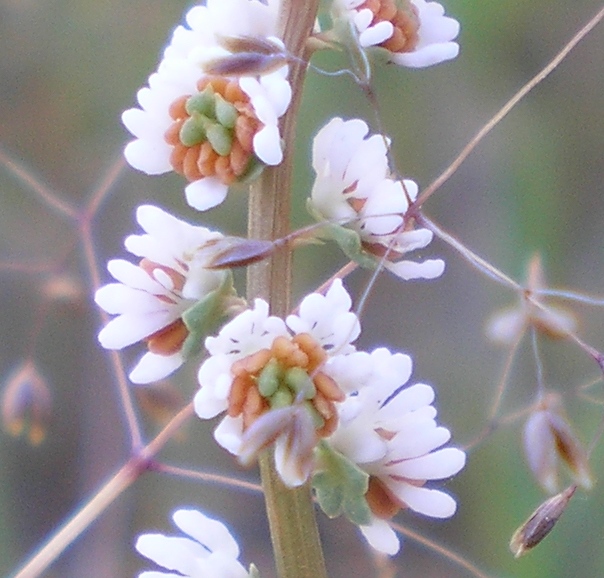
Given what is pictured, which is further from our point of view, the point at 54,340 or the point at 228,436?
the point at 54,340

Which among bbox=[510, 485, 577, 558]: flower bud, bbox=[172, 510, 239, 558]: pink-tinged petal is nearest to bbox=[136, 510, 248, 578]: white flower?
bbox=[172, 510, 239, 558]: pink-tinged petal

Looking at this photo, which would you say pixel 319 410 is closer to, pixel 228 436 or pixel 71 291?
pixel 228 436

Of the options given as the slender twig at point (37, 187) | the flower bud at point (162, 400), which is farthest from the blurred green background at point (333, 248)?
the flower bud at point (162, 400)

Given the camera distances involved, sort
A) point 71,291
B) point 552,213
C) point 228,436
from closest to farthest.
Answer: point 228,436
point 71,291
point 552,213

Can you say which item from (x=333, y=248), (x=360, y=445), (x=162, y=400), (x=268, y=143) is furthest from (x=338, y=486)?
(x=333, y=248)

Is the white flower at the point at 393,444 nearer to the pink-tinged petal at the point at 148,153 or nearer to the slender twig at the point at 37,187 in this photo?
the pink-tinged petal at the point at 148,153

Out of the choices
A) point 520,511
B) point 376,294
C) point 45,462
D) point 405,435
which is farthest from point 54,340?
point 405,435

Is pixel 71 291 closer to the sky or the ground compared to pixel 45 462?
closer to the sky
